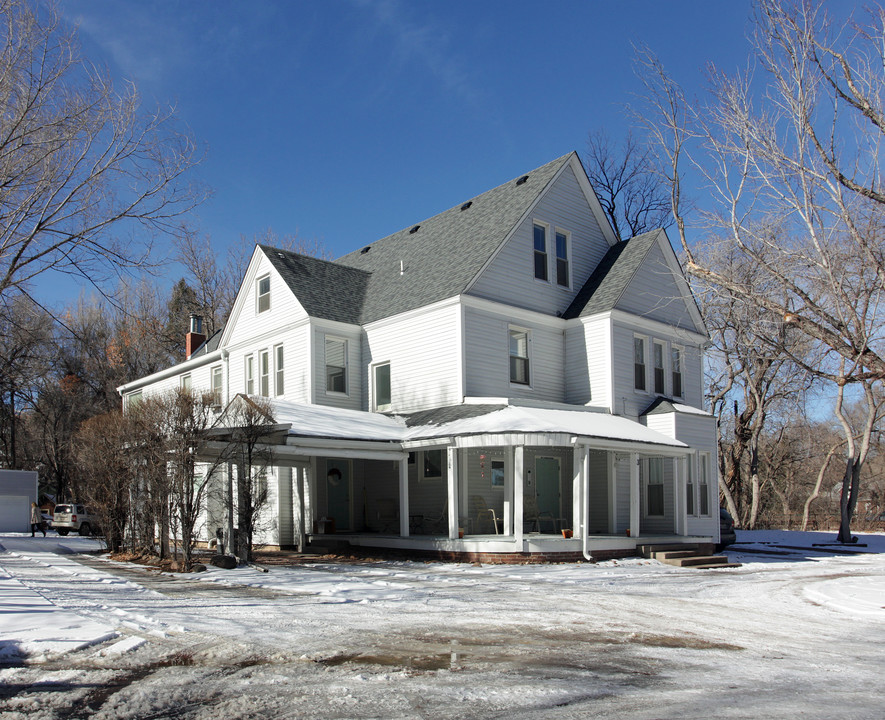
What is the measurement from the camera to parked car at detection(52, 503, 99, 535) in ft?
105

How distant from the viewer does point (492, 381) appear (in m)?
19.5

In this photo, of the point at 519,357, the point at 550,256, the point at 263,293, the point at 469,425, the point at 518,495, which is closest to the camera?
the point at 518,495

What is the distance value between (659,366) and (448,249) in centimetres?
687

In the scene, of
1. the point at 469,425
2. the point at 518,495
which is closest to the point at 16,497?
the point at 469,425

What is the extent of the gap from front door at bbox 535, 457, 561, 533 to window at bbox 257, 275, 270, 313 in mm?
9421

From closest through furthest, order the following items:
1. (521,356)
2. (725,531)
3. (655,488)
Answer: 1. (521,356)
2. (655,488)
3. (725,531)

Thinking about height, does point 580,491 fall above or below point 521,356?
below

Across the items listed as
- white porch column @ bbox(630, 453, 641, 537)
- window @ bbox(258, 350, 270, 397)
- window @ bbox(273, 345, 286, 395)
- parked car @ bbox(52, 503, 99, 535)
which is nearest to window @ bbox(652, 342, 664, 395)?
white porch column @ bbox(630, 453, 641, 537)

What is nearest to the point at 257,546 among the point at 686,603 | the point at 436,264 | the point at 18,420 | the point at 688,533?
the point at 436,264

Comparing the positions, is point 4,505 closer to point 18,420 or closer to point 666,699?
point 18,420

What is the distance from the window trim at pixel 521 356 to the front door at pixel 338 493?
5.10 metres

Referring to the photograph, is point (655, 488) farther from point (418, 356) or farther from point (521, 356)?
point (418, 356)

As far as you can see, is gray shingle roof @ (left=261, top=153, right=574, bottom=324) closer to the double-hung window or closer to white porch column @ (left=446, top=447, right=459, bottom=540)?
the double-hung window

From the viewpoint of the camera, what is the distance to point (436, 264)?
2166 cm
